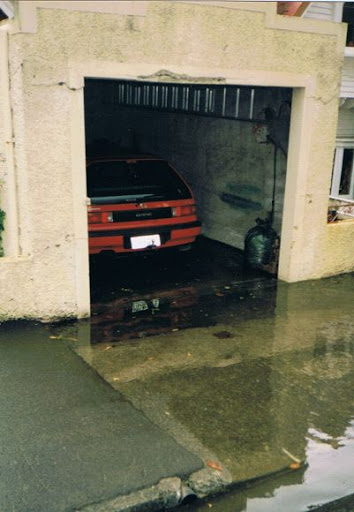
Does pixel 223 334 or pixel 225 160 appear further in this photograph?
pixel 225 160

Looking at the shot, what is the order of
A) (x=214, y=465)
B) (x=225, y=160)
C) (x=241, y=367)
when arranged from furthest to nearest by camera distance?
1. (x=225, y=160)
2. (x=241, y=367)
3. (x=214, y=465)

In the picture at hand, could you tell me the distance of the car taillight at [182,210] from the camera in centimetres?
795

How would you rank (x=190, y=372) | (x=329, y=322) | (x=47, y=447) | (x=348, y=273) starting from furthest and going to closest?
(x=348, y=273)
(x=329, y=322)
(x=190, y=372)
(x=47, y=447)

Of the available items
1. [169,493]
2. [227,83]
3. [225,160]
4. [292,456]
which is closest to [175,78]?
[227,83]

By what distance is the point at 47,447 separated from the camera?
3.89m

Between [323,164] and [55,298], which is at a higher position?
[323,164]

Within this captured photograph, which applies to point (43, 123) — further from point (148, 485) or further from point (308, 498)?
point (308, 498)

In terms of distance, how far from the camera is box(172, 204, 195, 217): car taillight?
7.95 metres

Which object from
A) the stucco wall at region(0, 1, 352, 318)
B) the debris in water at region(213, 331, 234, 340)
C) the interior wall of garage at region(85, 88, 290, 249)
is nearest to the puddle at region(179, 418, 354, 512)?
the debris in water at region(213, 331, 234, 340)

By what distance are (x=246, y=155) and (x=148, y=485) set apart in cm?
642

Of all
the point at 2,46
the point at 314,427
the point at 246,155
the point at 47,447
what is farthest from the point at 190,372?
the point at 246,155

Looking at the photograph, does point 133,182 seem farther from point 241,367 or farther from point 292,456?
point 292,456

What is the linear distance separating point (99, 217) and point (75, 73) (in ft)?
7.28

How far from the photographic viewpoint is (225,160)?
9.45m
